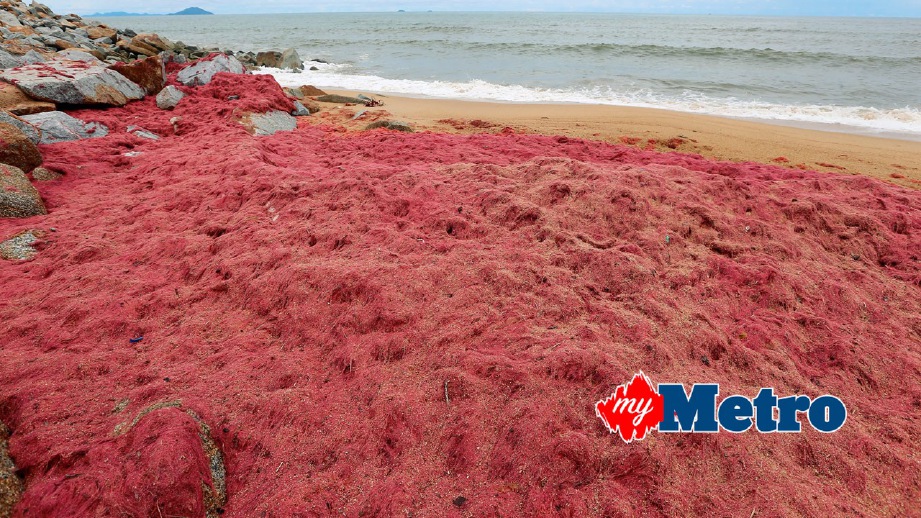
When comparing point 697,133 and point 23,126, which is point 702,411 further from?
point 23,126

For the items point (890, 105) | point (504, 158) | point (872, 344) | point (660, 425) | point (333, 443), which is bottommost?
point (333, 443)

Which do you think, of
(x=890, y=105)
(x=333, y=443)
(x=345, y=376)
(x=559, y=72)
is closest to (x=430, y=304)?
(x=345, y=376)

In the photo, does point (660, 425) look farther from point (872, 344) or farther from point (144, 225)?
point (144, 225)

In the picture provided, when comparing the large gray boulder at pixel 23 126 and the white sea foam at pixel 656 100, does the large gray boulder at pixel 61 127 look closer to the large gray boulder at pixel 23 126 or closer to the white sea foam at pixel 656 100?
the large gray boulder at pixel 23 126

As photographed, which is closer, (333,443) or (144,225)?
(333,443)

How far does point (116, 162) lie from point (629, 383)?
8.10 meters

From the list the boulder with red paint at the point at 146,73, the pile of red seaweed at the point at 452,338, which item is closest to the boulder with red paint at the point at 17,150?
the pile of red seaweed at the point at 452,338

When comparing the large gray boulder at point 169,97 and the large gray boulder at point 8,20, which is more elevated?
the large gray boulder at point 8,20

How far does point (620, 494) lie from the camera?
2207 mm

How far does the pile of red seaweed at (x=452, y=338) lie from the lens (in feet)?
7.51

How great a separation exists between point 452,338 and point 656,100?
13253mm

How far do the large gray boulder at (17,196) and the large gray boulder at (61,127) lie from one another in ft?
8.16

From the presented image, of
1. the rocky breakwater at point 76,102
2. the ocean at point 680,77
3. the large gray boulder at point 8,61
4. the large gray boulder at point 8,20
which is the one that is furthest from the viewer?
the large gray boulder at point 8,20

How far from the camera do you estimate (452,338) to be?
3.14 meters
